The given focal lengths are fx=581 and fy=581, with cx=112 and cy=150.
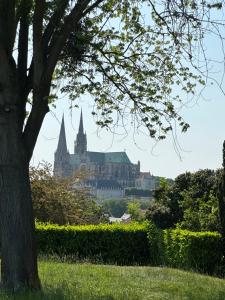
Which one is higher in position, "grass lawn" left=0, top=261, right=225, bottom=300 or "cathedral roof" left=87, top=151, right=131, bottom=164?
"cathedral roof" left=87, top=151, right=131, bottom=164

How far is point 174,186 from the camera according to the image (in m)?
22.5

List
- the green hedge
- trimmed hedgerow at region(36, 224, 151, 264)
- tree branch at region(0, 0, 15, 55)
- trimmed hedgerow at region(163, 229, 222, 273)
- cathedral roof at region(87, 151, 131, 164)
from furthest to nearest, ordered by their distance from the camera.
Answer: cathedral roof at region(87, 151, 131, 164) < trimmed hedgerow at region(36, 224, 151, 264) < the green hedge < trimmed hedgerow at region(163, 229, 222, 273) < tree branch at region(0, 0, 15, 55)

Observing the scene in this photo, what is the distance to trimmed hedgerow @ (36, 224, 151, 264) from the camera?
17734 millimetres

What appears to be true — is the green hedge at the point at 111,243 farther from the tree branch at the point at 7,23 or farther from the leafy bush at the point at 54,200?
the tree branch at the point at 7,23

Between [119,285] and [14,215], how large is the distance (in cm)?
→ 252

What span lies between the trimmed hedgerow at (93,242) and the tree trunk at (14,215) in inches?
345

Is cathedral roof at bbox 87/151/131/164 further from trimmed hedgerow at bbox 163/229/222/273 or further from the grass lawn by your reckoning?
the grass lawn

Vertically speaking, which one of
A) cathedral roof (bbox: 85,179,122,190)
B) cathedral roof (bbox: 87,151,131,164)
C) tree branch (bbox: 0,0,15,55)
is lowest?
cathedral roof (bbox: 85,179,122,190)

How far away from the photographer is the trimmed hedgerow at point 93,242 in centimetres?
1773

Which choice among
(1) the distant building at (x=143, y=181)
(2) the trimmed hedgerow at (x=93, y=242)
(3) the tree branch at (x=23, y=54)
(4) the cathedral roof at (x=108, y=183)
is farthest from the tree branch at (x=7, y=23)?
(4) the cathedral roof at (x=108, y=183)

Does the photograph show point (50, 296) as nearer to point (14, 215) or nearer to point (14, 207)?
point (14, 215)

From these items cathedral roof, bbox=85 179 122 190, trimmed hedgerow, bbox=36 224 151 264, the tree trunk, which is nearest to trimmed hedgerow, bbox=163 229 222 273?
trimmed hedgerow, bbox=36 224 151 264

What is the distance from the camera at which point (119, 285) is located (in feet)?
33.4

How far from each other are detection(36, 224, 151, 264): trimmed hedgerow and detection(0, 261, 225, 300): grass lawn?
14.5 ft
